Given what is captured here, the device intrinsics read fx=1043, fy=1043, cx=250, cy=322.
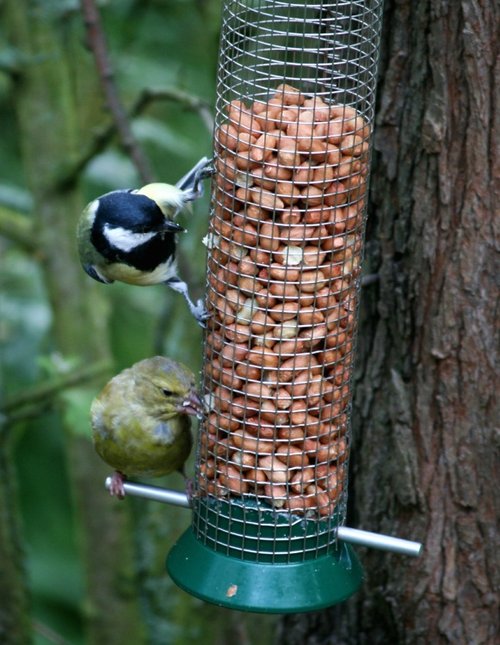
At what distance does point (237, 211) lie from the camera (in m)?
2.92

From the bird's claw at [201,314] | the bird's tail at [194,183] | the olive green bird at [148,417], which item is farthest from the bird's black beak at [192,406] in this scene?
the bird's tail at [194,183]

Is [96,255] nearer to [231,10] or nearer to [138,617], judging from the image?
[231,10]

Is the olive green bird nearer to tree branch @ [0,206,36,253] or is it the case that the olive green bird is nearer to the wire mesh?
the wire mesh

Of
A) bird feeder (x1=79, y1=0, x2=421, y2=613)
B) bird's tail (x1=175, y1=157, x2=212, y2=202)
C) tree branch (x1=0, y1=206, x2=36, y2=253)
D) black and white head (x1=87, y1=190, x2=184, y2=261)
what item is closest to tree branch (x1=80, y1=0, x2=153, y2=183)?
bird's tail (x1=175, y1=157, x2=212, y2=202)

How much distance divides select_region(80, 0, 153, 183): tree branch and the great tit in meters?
0.31

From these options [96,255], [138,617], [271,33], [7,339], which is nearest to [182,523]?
[138,617]

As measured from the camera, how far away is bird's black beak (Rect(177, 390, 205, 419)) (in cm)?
311

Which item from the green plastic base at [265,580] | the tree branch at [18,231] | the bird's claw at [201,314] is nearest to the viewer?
the green plastic base at [265,580]

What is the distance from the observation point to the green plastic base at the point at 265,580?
2.76m

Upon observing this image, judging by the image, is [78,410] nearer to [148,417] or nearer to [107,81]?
[148,417]

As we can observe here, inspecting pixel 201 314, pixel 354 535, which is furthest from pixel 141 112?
pixel 354 535

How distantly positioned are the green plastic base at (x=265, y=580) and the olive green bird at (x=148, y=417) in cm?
37

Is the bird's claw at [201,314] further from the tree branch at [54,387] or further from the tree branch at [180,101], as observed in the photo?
the tree branch at [54,387]

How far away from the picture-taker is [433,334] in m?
3.29
